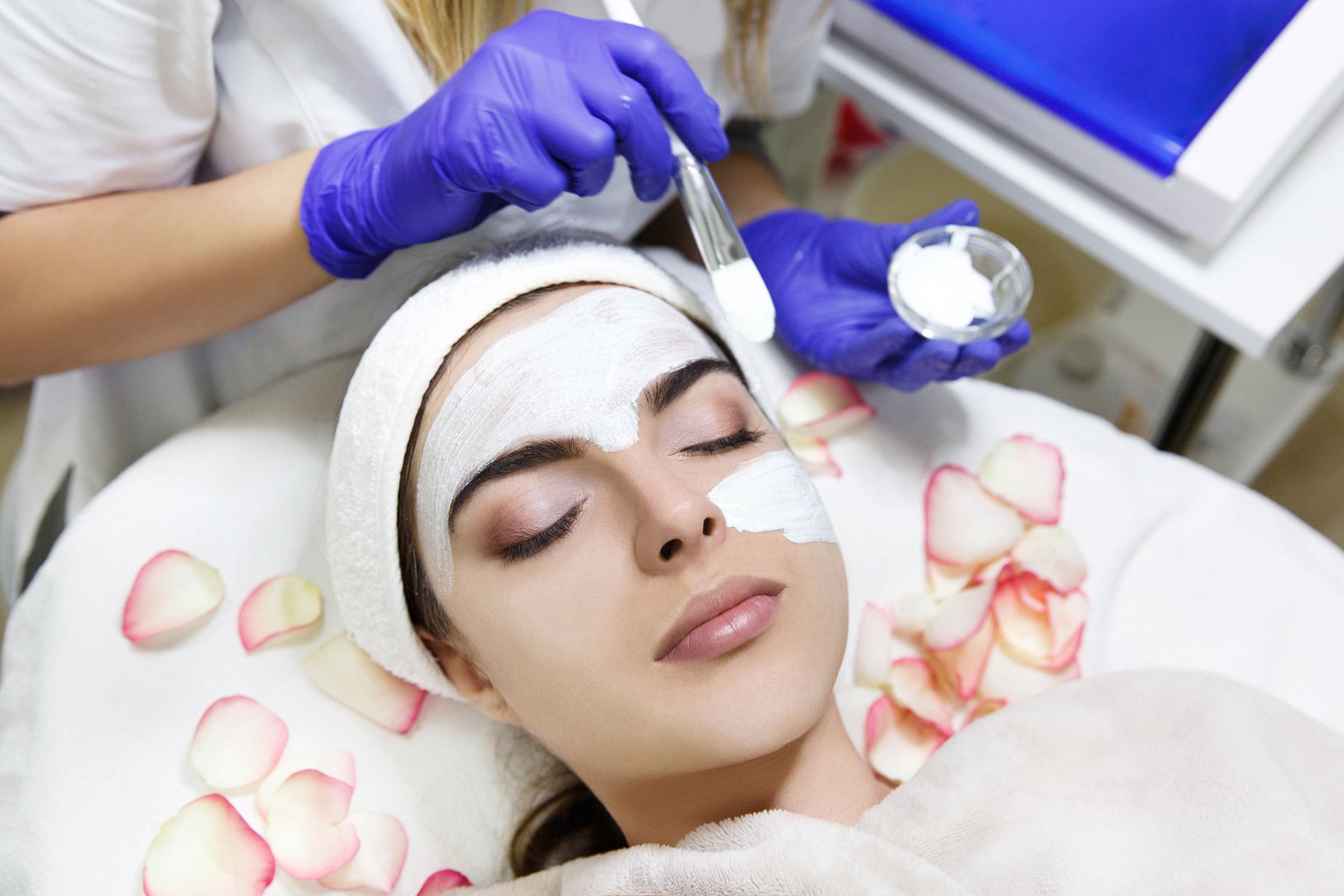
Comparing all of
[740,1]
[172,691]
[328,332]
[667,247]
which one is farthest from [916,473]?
[172,691]

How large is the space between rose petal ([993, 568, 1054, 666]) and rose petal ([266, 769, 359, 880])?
0.68 meters

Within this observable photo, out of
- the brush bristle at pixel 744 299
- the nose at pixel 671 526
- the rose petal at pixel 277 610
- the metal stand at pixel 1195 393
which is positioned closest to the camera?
the nose at pixel 671 526

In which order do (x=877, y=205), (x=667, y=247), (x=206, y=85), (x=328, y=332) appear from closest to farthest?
(x=206, y=85), (x=328, y=332), (x=667, y=247), (x=877, y=205)

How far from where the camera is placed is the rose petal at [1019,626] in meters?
1.00

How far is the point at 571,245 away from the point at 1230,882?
752mm

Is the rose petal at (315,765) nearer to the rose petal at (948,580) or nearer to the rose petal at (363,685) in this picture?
the rose petal at (363,685)

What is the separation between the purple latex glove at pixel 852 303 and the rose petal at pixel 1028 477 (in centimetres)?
13

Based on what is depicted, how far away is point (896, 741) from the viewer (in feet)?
3.22

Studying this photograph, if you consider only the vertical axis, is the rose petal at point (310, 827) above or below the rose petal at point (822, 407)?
below

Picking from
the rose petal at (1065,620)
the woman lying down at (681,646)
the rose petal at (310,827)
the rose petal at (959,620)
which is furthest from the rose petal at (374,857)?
the rose petal at (1065,620)

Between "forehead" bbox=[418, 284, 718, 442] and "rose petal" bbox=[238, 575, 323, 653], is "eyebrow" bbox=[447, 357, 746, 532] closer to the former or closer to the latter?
"forehead" bbox=[418, 284, 718, 442]

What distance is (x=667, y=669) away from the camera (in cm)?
71

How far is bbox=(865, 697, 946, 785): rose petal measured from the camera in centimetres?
96

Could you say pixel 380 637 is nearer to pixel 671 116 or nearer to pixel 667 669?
pixel 667 669
